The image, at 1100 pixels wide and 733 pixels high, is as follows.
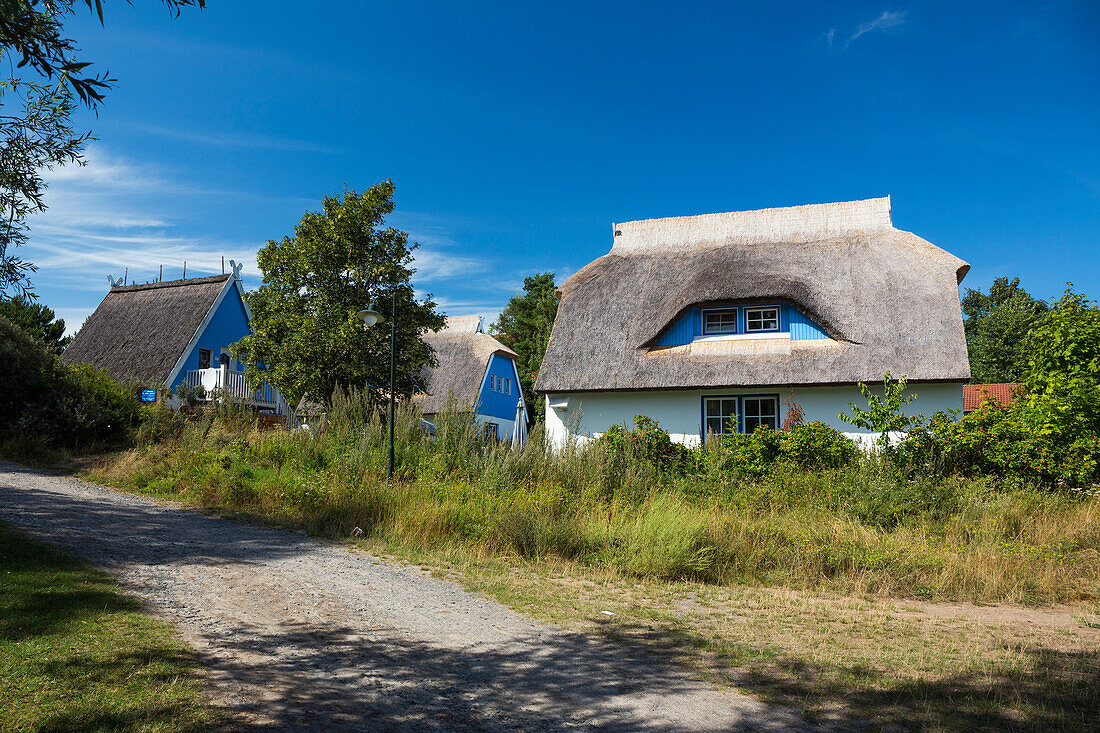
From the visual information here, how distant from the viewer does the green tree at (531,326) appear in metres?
38.3

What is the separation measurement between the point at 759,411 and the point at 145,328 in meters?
22.9

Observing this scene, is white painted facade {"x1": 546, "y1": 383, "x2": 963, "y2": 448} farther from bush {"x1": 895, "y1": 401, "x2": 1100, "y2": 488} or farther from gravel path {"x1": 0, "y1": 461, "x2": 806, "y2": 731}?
gravel path {"x1": 0, "y1": 461, "x2": 806, "y2": 731}

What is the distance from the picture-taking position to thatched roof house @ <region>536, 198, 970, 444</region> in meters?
14.1

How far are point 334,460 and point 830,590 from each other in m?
8.43

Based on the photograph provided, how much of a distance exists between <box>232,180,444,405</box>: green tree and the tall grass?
420 centimetres

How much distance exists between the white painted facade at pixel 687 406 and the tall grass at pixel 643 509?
7.49 feet

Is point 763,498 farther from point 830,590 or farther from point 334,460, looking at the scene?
point 334,460

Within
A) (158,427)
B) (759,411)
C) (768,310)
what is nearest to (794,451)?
(759,411)

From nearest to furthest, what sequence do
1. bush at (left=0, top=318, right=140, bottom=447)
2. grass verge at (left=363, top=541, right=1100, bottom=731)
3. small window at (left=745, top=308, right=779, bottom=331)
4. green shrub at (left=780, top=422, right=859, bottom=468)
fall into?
grass verge at (left=363, top=541, right=1100, bottom=731) → green shrub at (left=780, top=422, right=859, bottom=468) → small window at (left=745, top=308, right=779, bottom=331) → bush at (left=0, top=318, right=140, bottom=447)

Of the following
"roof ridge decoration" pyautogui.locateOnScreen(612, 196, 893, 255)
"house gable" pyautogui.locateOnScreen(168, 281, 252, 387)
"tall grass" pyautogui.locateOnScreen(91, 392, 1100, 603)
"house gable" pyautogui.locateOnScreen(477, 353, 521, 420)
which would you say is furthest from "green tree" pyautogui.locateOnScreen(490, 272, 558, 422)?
"tall grass" pyautogui.locateOnScreen(91, 392, 1100, 603)

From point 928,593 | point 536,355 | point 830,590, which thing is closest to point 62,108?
point 830,590

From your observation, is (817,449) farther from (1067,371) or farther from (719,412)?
(1067,371)

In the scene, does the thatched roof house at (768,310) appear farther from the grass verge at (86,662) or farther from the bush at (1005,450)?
the grass verge at (86,662)

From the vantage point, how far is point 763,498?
34.9 feet
